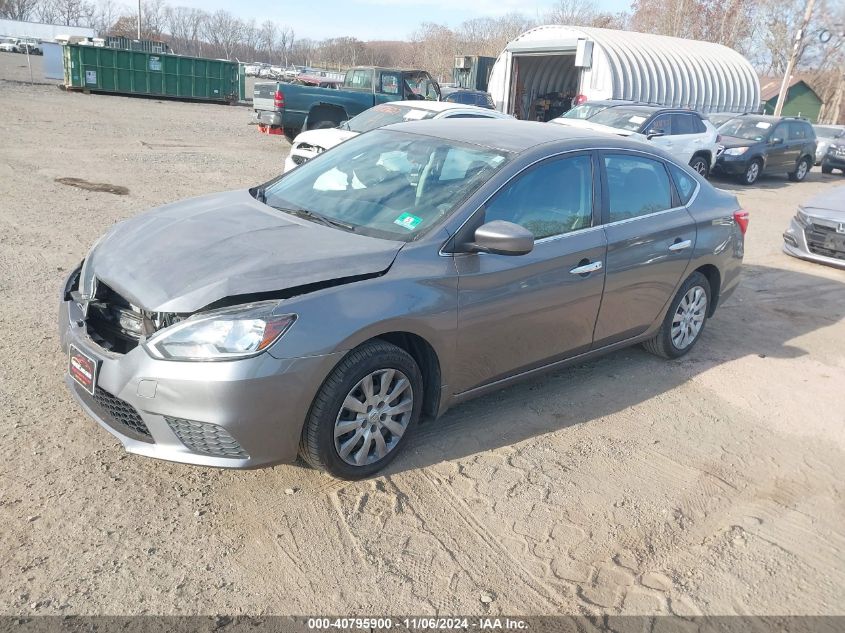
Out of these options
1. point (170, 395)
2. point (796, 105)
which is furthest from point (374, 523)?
point (796, 105)

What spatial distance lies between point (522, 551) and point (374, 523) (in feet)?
2.23

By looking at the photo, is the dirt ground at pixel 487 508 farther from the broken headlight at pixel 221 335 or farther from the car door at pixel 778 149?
the car door at pixel 778 149

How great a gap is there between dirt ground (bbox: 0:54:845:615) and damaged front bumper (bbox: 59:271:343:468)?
0.98 feet

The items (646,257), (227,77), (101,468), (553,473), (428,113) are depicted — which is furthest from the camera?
(227,77)

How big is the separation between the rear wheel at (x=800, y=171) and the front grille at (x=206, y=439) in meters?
20.0

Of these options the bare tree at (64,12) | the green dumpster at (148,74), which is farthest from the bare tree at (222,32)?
the green dumpster at (148,74)

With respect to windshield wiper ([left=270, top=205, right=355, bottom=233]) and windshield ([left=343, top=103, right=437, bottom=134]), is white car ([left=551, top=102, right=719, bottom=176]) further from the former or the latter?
windshield wiper ([left=270, top=205, right=355, bottom=233])

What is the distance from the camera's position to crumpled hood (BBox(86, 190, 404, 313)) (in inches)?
124

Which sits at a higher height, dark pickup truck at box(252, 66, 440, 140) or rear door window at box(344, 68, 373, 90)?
rear door window at box(344, 68, 373, 90)

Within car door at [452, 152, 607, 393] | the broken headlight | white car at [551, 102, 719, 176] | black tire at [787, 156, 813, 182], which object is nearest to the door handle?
car door at [452, 152, 607, 393]

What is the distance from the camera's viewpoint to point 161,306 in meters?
3.11

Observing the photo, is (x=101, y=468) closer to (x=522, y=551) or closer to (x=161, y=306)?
(x=161, y=306)

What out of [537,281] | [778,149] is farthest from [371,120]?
[778,149]

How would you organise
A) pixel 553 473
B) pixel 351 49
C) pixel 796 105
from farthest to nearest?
pixel 351 49 → pixel 796 105 → pixel 553 473
